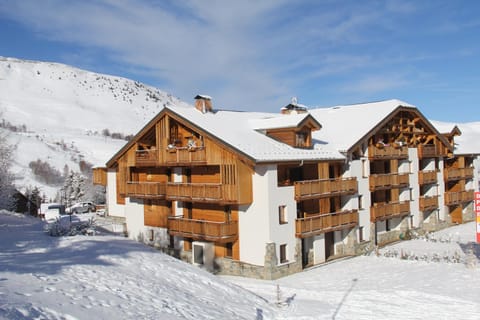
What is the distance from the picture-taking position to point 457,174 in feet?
139

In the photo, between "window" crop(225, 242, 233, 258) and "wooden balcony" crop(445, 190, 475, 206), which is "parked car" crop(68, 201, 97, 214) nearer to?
"window" crop(225, 242, 233, 258)

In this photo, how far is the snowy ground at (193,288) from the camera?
1321cm

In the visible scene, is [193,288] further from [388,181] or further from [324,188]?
[388,181]

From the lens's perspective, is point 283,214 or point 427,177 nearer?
point 283,214

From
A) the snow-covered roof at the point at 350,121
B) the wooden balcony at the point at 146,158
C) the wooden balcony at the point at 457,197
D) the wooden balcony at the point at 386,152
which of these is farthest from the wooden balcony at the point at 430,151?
the wooden balcony at the point at 146,158

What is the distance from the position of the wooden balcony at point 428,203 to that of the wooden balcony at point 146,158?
70.8 feet

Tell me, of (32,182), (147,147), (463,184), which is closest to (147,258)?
(147,147)

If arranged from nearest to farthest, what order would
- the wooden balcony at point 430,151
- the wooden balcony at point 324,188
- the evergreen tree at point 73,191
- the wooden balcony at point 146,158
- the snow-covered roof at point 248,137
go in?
the snow-covered roof at point 248,137 < the wooden balcony at point 324,188 < the wooden balcony at point 146,158 < the wooden balcony at point 430,151 < the evergreen tree at point 73,191

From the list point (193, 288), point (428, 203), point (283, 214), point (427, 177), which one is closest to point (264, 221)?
point (283, 214)

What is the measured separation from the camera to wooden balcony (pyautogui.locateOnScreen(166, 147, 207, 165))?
27.3 meters

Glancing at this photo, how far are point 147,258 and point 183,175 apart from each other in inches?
429

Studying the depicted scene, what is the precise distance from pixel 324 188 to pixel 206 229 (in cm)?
757

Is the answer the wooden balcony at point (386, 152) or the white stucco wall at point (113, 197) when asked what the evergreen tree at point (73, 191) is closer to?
the white stucco wall at point (113, 197)

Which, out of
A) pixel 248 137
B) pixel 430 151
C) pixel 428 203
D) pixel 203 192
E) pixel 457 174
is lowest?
pixel 428 203
